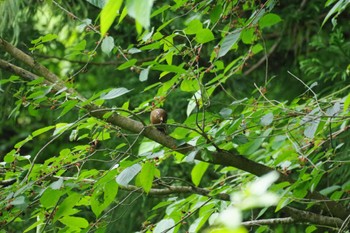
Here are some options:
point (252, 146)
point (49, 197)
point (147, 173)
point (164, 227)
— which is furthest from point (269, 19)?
point (49, 197)

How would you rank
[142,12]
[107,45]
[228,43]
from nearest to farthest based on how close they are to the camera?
[142,12], [228,43], [107,45]

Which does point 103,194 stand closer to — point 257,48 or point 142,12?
point 257,48

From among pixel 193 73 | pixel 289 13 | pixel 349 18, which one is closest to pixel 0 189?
pixel 193 73

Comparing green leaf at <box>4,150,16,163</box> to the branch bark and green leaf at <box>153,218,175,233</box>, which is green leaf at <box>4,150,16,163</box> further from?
green leaf at <box>153,218,175,233</box>

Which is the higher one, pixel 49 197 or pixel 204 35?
pixel 204 35

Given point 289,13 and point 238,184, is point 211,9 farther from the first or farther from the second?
point 289,13

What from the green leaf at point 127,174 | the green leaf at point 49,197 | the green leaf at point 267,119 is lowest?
the green leaf at point 49,197

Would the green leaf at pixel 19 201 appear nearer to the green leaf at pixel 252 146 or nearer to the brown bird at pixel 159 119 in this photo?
the brown bird at pixel 159 119

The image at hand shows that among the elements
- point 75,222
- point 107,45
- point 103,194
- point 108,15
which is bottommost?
point 75,222

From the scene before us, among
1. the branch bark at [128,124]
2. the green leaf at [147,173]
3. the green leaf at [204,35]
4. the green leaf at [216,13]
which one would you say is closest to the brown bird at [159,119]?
the branch bark at [128,124]

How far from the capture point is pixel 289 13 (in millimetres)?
3738

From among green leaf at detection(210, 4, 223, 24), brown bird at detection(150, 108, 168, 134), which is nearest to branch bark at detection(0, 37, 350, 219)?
brown bird at detection(150, 108, 168, 134)

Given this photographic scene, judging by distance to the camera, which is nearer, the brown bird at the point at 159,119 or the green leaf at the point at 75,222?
the brown bird at the point at 159,119

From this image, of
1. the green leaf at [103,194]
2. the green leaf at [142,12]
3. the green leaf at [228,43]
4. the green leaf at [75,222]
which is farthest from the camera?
the green leaf at [75,222]
